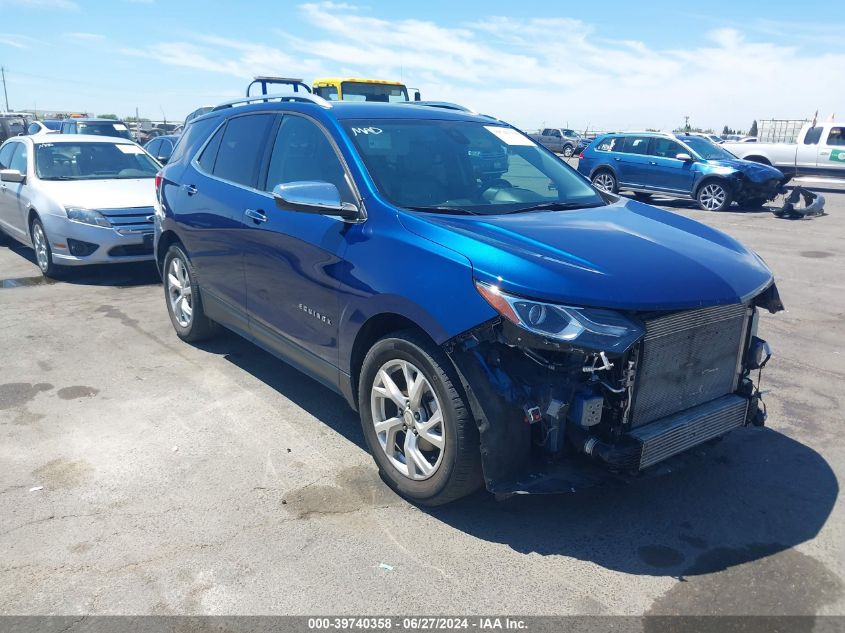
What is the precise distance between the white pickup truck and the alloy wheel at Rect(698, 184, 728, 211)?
5.55 m

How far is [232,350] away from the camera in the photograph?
579 centimetres

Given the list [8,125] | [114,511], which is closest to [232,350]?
[114,511]

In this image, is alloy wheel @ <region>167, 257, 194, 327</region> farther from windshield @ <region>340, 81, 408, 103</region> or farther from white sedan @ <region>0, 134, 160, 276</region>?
windshield @ <region>340, 81, 408, 103</region>

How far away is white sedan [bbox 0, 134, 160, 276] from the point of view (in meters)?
7.90

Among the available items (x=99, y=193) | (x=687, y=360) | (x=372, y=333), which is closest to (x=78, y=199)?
→ (x=99, y=193)

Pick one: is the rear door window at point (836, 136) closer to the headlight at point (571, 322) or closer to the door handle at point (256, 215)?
the door handle at point (256, 215)

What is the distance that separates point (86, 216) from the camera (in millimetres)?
7871

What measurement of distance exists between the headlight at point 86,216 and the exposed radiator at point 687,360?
271 inches

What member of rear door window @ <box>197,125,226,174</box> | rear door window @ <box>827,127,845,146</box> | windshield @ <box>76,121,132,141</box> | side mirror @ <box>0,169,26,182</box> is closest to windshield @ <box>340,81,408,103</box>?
windshield @ <box>76,121,132,141</box>

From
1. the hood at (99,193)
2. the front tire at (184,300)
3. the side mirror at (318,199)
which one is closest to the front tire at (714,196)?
the hood at (99,193)

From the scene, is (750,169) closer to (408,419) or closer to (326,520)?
(408,419)

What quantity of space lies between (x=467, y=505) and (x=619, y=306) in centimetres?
131

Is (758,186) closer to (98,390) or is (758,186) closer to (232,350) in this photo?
(232,350)

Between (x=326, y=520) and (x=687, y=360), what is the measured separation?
6.17 feet
